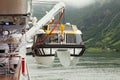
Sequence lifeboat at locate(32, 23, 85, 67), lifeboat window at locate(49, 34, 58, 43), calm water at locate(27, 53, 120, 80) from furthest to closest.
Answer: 1. calm water at locate(27, 53, 120, 80)
2. lifeboat window at locate(49, 34, 58, 43)
3. lifeboat at locate(32, 23, 85, 67)

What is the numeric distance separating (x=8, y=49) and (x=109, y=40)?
157 meters

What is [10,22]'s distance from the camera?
1117 cm

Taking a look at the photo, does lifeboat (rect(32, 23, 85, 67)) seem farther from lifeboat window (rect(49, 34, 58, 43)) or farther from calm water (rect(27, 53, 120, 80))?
calm water (rect(27, 53, 120, 80))

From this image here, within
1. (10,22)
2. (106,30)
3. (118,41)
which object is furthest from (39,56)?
(106,30)

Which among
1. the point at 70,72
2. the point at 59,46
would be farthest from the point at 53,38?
the point at 70,72

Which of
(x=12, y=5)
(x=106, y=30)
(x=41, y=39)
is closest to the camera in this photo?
(x=12, y=5)

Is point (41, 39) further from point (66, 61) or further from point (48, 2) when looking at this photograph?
point (48, 2)

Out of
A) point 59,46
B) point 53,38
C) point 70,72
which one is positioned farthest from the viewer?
point 70,72

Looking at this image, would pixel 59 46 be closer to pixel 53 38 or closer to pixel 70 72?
pixel 53 38

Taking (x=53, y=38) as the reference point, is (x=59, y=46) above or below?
below

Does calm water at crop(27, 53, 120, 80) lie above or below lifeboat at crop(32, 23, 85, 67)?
below

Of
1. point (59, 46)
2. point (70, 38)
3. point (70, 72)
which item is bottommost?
point (70, 72)

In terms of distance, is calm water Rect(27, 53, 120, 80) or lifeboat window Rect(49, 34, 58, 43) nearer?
lifeboat window Rect(49, 34, 58, 43)

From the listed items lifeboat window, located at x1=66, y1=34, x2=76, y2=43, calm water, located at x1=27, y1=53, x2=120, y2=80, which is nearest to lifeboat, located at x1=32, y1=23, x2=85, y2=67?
lifeboat window, located at x1=66, y1=34, x2=76, y2=43
